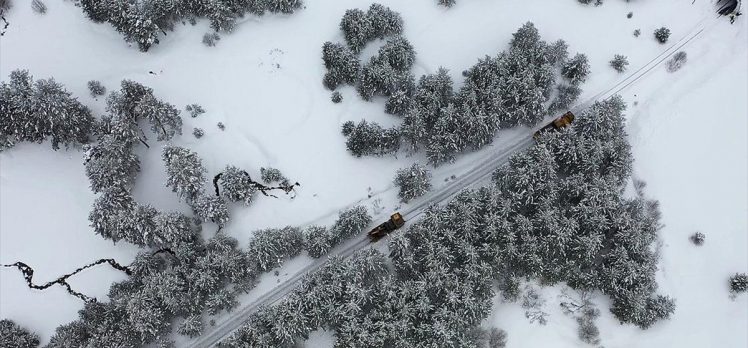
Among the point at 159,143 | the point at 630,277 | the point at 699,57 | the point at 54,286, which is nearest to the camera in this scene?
the point at 630,277

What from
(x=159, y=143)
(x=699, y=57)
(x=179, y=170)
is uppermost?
(x=159, y=143)

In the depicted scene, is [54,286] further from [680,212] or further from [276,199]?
[680,212]

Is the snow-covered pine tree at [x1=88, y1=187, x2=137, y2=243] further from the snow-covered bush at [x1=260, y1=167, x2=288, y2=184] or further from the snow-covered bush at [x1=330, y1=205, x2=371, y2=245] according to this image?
the snow-covered bush at [x1=330, y1=205, x2=371, y2=245]

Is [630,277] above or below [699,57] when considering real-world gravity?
below

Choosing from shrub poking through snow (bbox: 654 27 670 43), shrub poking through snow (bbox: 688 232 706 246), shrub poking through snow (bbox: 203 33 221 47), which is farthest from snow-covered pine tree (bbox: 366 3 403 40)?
shrub poking through snow (bbox: 688 232 706 246)

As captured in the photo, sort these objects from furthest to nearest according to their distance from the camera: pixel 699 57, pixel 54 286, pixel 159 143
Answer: pixel 699 57 → pixel 159 143 → pixel 54 286

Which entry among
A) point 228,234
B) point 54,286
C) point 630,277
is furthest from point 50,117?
point 630,277

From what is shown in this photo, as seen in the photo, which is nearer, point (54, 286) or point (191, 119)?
point (54, 286)
